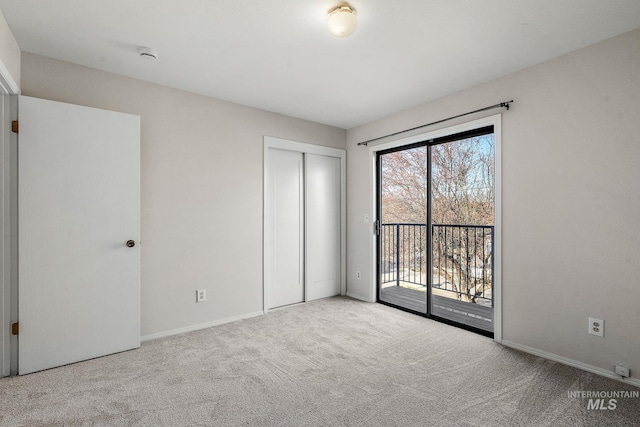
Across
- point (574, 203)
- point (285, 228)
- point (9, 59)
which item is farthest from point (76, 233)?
point (574, 203)

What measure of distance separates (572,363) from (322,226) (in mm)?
2868

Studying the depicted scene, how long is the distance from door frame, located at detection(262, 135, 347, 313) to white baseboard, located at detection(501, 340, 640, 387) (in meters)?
2.25

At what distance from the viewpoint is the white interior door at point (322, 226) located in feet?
13.6

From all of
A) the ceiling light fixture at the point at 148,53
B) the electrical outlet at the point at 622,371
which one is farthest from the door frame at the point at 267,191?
the electrical outlet at the point at 622,371

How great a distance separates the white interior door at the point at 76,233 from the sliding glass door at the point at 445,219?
2.89m

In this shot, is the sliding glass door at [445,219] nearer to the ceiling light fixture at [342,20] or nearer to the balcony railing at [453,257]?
the balcony railing at [453,257]

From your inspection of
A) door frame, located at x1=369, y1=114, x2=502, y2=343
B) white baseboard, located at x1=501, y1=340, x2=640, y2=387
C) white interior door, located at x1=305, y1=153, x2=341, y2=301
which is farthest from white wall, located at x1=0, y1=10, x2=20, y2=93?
white baseboard, located at x1=501, y1=340, x2=640, y2=387

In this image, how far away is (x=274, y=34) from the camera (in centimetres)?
214

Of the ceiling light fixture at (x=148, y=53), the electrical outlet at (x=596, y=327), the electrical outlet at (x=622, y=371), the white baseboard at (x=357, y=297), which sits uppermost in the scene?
the ceiling light fixture at (x=148, y=53)

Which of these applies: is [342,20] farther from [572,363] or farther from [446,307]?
[446,307]

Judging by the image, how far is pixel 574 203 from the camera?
2.34 m

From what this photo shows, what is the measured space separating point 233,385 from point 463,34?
2.90 metres

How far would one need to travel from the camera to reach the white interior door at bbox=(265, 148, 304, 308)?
379 centimetres

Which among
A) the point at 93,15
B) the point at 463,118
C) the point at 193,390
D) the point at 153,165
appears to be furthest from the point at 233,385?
the point at 463,118
